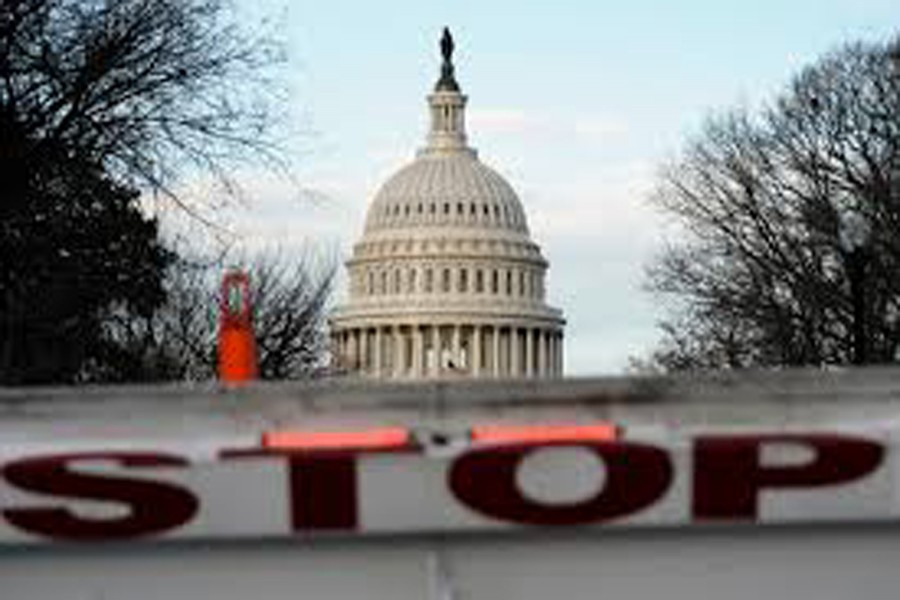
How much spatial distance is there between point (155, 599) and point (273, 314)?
51006 mm

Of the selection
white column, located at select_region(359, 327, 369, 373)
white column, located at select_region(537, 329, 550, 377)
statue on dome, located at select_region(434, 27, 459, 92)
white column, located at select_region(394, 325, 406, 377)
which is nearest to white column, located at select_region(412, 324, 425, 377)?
white column, located at select_region(394, 325, 406, 377)

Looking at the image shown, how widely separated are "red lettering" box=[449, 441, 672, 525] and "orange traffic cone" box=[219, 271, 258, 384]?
74cm

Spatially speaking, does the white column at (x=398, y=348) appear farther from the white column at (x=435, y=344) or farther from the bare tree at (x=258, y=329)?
the bare tree at (x=258, y=329)

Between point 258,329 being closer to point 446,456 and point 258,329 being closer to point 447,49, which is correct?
point 446,456

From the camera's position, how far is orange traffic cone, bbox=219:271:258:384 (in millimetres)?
5148

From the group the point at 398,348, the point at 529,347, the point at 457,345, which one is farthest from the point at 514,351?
the point at 398,348

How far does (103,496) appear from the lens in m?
4.68

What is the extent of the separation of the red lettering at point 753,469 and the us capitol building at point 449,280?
400ft

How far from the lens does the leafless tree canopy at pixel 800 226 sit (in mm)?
44406

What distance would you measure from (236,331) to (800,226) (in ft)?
139

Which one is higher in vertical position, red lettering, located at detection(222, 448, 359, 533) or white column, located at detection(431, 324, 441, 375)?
white column, located at detection(431, 324, 441, 375)

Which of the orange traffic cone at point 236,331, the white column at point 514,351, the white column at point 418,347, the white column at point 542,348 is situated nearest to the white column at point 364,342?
the white column at point 418,347

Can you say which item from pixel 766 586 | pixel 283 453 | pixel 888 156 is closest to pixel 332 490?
pixel 283 453

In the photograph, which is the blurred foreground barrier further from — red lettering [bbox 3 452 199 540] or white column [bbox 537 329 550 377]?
white column [bbox 537 329 550 377]
